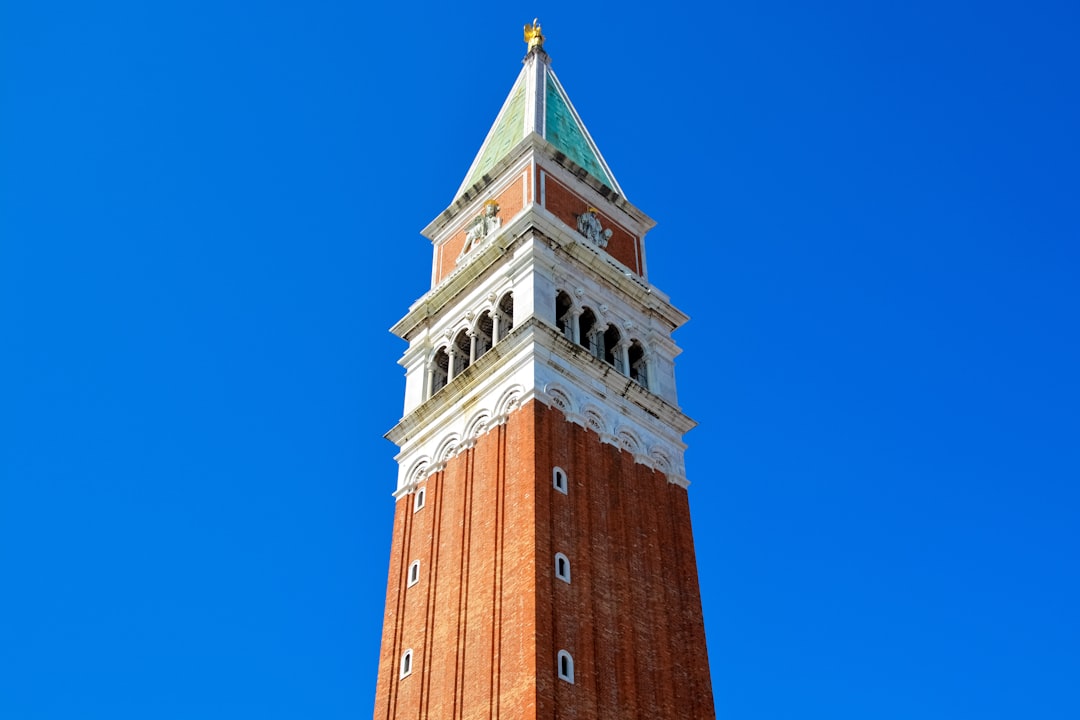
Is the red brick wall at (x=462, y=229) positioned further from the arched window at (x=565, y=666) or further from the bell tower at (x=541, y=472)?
the arched window at (x=565, y=666)

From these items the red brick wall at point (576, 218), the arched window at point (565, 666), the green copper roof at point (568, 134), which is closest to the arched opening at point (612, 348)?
the red brick wall at point (576, 218)

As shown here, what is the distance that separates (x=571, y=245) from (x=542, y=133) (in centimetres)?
861

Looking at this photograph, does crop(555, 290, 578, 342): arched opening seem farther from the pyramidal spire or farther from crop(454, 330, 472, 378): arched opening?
the pyramidal spire

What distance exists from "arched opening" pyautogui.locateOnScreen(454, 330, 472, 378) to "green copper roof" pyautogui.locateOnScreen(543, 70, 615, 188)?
10.9 meters

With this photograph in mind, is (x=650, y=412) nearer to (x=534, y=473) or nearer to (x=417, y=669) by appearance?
(x=534, y=473)

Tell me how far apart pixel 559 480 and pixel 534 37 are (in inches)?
1423

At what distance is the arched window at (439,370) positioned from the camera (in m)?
51.6

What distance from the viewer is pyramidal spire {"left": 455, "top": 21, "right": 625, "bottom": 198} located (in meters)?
59.7

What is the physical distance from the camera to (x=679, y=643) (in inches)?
1694

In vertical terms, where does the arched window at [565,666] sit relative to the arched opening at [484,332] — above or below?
below

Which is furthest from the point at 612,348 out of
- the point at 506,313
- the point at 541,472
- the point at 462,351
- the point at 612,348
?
the point at 541,472

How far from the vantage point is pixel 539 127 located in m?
58.9

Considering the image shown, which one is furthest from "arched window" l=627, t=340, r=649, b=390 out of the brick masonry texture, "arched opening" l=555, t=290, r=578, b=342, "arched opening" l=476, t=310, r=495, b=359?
"arched opening" l=476, t=310, r=495, b=359

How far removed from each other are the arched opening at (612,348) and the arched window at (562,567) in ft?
37.7
